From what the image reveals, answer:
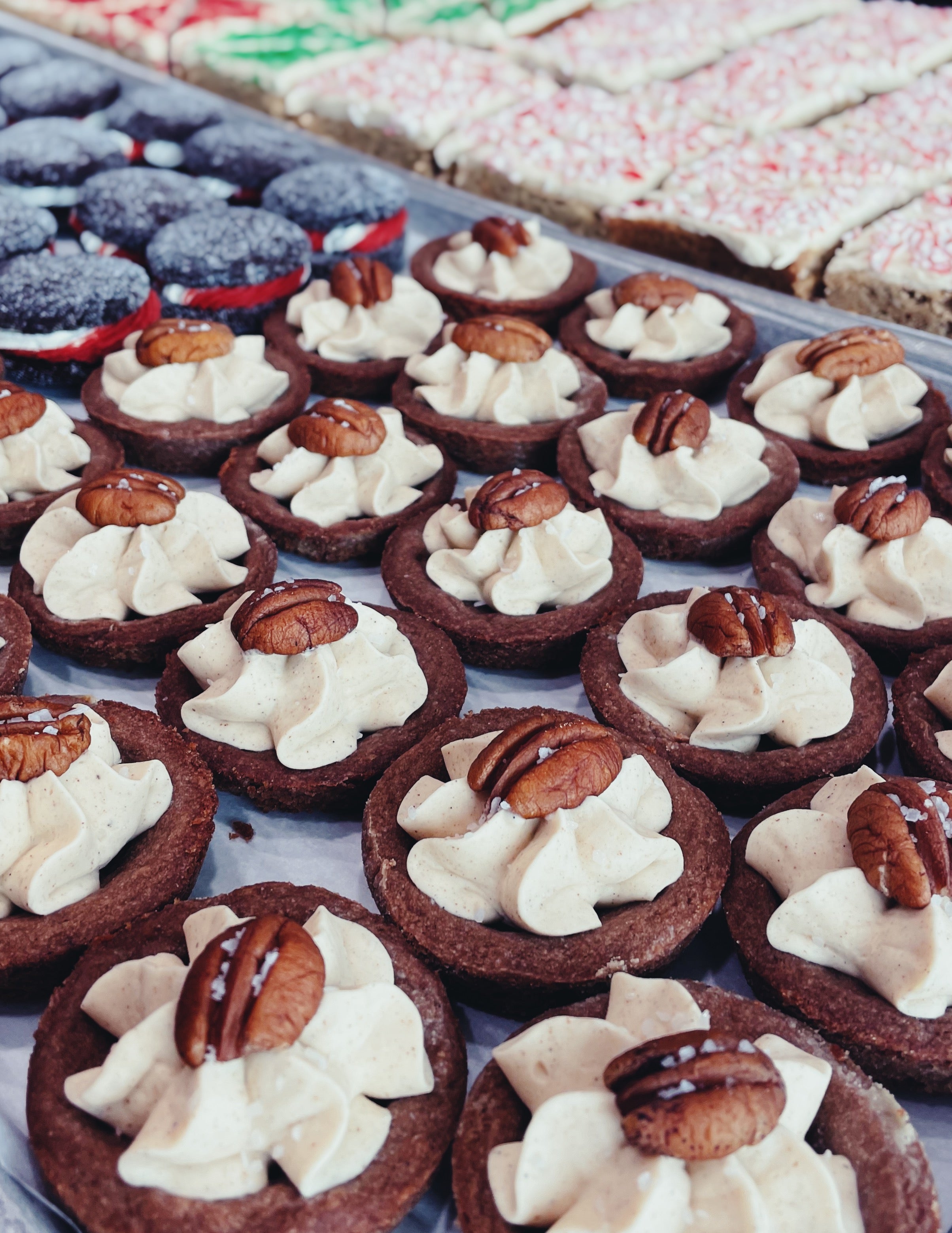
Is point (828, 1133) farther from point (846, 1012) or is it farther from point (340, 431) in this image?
point (340, 431)

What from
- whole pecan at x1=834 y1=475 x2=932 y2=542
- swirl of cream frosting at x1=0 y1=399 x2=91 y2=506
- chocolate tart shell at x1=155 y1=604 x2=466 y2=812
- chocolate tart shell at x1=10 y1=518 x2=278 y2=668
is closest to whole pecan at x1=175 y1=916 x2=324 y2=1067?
chocolate tart shell at x1=155 y1=604 x2=466 y2=812

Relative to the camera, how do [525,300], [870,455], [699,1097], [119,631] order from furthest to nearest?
[525,300], [870,455], [119,631], [699,1097]

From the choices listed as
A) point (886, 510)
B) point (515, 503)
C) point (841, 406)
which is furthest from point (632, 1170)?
point (841, 406)

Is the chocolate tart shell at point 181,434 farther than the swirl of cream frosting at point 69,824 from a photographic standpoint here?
Yes

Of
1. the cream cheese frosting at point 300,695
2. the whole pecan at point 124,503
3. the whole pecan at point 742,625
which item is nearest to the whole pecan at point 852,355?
the whole pecan at point 742,625

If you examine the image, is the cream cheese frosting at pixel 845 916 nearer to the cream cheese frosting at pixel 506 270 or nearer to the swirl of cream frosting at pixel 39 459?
the swirl of cream frosting at pixel 39 459

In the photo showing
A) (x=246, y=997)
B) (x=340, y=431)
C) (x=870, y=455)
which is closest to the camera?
(x=246, y=997)

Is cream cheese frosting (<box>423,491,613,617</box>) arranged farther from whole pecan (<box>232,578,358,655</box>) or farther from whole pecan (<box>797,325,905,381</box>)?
whole pecan (<box>797,325,905,381</box>)

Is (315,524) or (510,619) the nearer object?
(510,619)

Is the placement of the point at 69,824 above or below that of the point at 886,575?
below
